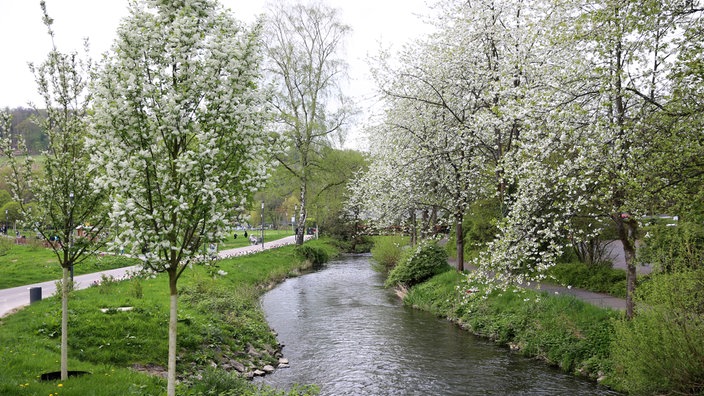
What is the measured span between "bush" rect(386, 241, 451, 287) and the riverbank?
3.26 m

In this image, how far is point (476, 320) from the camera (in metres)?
16.0

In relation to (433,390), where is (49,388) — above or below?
above

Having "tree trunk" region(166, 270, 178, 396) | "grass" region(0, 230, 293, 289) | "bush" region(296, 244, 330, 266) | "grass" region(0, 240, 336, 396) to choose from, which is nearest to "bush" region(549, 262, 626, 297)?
"grass" region(0, 240, 336, 396)

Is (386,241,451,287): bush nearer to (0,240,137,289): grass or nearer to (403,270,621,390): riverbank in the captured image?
(403,270,621,390): riverbank

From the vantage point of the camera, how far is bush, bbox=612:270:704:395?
26.2ft

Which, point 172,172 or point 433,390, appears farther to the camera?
point 433,390

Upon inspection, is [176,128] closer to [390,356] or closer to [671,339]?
[671,339]

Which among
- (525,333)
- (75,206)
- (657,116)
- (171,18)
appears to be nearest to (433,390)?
(525,333)

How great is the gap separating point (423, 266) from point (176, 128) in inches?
694

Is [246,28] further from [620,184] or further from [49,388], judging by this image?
[620,184]

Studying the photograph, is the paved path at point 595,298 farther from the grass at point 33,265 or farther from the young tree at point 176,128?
the grass at point 33,265

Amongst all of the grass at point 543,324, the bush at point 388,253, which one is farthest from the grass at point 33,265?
the bush at point 388,253

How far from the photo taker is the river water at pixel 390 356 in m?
10.9

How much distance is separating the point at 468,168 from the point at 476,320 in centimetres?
581
